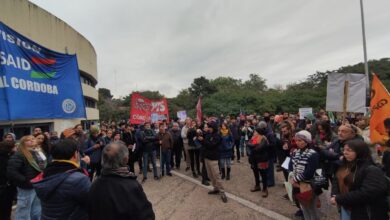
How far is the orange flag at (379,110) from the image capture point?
4.62 metres

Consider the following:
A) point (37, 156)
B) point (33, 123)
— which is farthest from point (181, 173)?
point (33, 123)

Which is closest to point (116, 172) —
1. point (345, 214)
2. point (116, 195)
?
point (116, 195)

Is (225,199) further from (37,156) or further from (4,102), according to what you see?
(4,102)

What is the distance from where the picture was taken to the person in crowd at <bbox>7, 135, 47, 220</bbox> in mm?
3994

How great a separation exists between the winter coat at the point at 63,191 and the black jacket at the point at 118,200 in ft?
1.21

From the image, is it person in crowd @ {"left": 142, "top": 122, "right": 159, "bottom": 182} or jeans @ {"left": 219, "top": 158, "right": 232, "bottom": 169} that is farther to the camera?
person in crowd @ {"left": 142, "top": 122, "right": 159, "bottom": 182}

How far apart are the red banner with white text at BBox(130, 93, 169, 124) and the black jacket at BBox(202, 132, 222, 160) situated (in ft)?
17.0

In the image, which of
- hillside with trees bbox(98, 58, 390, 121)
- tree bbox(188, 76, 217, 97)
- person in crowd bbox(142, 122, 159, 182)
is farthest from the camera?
tree bbox(188, 76, 217, 97)

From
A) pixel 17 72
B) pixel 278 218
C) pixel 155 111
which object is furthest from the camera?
pixel 155 111

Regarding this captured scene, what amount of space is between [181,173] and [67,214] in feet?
22.2

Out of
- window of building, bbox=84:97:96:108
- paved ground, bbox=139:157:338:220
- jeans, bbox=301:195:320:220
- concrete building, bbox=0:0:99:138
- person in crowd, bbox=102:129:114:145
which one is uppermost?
concrete building, bbox=0:0:99:138

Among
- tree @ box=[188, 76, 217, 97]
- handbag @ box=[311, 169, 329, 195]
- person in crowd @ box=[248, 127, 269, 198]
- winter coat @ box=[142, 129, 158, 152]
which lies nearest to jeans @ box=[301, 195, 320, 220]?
handbag @ box=[311, 169, 329, 195]

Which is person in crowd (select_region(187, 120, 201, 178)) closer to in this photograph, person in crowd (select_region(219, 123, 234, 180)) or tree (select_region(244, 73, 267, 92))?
person in crowd (select_region(219, 123, 234, 180))

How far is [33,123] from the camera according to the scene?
48.7 feet
